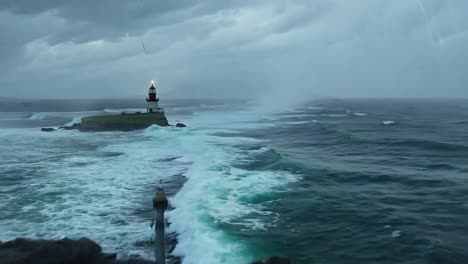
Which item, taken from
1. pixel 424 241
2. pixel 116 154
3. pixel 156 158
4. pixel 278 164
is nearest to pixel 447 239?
pixel 424 241

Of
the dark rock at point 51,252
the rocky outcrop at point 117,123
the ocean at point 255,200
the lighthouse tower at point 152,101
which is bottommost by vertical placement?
the ocean at point 255,200

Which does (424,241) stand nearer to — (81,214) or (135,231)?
(135,231)

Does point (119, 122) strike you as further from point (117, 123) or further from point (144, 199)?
point (144, 199)

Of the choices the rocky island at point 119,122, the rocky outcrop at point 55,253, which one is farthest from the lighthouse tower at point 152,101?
the rocky outcrop at point 55,253

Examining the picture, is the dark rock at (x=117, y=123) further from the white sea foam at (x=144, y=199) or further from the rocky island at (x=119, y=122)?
the white sea foam at (x=144, y=199)

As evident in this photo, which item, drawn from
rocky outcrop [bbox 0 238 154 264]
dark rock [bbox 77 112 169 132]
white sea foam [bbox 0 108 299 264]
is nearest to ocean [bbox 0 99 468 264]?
white sea foam [bbox 0 108 299 264]

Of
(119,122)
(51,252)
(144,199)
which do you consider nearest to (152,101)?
(119,122)
